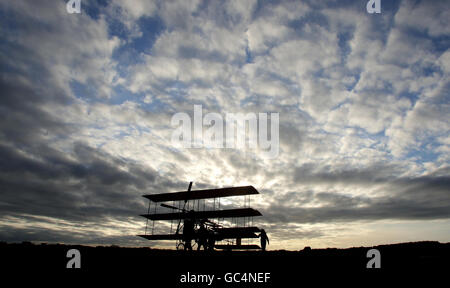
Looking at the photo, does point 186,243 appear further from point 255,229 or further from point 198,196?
point 198,196

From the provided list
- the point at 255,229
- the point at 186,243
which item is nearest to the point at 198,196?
the point at 255,229

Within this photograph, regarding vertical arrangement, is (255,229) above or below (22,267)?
below

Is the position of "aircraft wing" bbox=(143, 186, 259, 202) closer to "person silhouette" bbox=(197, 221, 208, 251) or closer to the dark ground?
"person silhouette" bbox=(197, 221, 208, 251)

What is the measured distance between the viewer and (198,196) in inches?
1064

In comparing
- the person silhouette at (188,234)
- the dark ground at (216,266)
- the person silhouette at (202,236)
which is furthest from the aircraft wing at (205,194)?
the dark ground at (216,266)

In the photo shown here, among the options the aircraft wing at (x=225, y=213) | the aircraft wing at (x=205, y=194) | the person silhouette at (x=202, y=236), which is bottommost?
the person silhouette at (x=202, y=236)

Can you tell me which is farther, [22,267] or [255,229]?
[255,229]

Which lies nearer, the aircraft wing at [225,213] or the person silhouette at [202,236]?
the person silhouette at [202,236]

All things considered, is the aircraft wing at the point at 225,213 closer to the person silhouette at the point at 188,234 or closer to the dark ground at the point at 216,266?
the person silhouette at the point at 188,234

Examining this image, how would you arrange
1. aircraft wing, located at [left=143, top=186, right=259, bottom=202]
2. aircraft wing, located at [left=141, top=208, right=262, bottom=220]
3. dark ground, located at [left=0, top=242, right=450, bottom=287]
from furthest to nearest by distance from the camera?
aircraft wing, located at [left=143, top=186, right=259, bottom=202] → aircraft wing, located at [left=141, top=208, right=262, bottom=220] → dark ground, located at [left=0, top=242, right=450, bottom=287]

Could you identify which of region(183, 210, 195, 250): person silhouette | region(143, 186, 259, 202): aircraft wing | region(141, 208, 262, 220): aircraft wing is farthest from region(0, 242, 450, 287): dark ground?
region(141, 208, 262, 220): aircraft wing
